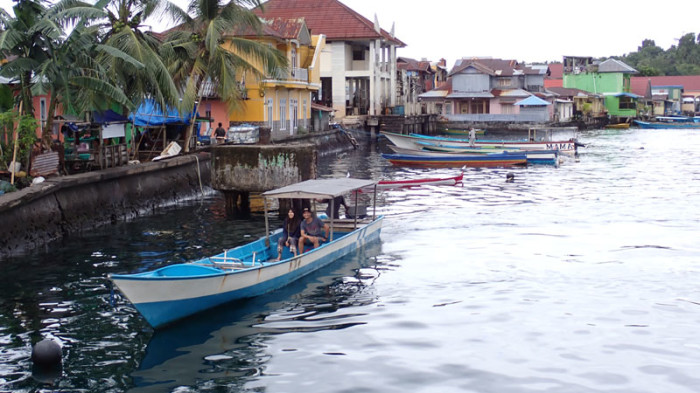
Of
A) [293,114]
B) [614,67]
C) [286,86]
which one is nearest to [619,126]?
[614,67]

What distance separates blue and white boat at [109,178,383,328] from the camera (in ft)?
43.9

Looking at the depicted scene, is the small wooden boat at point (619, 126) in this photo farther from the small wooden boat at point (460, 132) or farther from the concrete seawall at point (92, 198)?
the concrete seawall at point (92, 198)

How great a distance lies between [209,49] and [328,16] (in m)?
39.2

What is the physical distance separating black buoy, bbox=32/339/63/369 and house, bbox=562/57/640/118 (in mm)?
106269

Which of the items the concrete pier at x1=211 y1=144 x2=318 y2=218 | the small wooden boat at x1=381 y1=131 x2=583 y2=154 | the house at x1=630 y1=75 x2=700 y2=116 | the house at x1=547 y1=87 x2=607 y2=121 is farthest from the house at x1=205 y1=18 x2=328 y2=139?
the house at x1=630 y1=75 x2=700 y2=116

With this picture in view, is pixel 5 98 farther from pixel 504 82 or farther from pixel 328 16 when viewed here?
pixel 504 82

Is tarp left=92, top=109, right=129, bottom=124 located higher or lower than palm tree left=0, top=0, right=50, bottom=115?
lower

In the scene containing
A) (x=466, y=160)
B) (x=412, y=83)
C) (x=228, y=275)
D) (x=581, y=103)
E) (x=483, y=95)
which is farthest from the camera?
(x=581, y=103)

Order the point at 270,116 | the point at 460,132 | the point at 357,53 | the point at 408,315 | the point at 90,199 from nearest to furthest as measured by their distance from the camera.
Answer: the point at 408,315 < the point at 90,199 < the point at 270,116 < the point at 357,53 < the point at 460,132

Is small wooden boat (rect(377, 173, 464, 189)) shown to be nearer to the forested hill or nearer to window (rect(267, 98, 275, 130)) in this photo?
window (rect(267, 98, 275, 130))

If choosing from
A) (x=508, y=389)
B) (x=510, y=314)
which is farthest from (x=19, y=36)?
(x=508, y=389)

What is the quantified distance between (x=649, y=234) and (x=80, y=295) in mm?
16199

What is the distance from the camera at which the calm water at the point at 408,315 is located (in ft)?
39.1

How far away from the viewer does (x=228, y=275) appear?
577 inches
